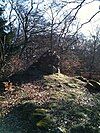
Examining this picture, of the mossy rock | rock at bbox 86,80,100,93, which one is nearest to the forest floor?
the mossy rock

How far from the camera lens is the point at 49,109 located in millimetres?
13344

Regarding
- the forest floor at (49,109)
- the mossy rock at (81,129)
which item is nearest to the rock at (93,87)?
the forest floor at (49,109)

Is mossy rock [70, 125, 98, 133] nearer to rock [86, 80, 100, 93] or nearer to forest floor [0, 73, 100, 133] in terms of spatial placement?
forest floor [0, 73, 100, 133]

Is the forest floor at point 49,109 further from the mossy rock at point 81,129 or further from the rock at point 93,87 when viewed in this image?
the rock at point 93,87

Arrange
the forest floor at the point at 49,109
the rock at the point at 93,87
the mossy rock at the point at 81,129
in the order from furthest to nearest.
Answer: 1. the rock at the point at 93,87
2. the forest floor at the point at 49,109
3. the mossy rock at the point at 81,129

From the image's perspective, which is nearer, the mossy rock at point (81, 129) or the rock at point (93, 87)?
the mossy rock at point (81, 129)

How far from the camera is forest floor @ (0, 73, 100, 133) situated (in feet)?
38.5

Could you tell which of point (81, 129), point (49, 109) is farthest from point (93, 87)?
point (81, 129)

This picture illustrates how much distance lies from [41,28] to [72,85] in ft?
43.8

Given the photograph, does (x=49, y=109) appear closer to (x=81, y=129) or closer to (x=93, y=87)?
(x=81, y=129)

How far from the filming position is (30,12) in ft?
104

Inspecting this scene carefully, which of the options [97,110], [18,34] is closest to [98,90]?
[97,110]

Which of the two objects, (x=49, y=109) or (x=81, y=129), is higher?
(x=49, y=109)

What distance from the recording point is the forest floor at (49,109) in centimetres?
1173
